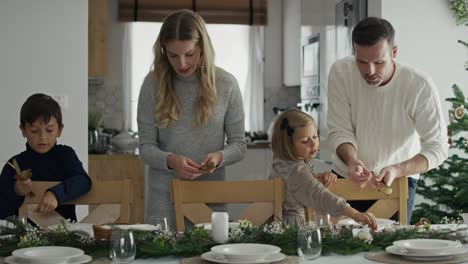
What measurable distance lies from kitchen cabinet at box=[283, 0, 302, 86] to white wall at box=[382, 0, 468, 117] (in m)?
2.06

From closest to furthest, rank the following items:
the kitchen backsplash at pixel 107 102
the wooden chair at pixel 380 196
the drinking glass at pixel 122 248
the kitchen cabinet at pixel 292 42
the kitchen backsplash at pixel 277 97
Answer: the drinking glass at pixel 122 248, the wooden chair at pixel 380 196, the kitchen cabinet at pixel 292 42, the kitchen backsplash at pixel 107 102, the kitchen backsplash at pixel 277 97

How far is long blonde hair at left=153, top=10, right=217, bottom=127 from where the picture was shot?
9.67 ft

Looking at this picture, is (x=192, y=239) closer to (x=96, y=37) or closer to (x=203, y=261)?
(x=203, y=261)

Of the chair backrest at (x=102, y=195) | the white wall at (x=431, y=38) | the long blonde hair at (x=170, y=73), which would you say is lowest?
the chair backrest at (x=102, y=195)

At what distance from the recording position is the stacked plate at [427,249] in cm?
229

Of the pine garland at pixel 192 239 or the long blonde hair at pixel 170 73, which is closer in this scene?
the pine garland at pixel 192 239

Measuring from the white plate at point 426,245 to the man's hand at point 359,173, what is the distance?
46 centimetres

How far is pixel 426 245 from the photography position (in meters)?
2.39

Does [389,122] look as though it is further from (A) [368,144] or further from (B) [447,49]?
(B) [447,49]

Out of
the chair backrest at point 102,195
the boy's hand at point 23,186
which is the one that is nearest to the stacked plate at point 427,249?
the chair backrest at point 102,195

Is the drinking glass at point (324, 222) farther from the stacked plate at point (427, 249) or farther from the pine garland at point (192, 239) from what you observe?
the stacked plate at point (427, 249)

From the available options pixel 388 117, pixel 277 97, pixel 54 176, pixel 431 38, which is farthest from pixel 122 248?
pixel 277 97

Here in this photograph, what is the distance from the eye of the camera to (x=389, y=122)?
10.1 feet

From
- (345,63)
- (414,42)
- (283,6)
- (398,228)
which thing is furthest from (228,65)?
(398,228)
